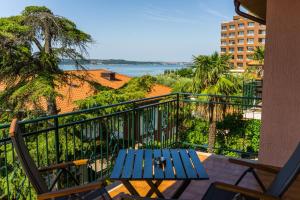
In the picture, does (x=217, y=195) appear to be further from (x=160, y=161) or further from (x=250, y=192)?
(x=160, y=161)

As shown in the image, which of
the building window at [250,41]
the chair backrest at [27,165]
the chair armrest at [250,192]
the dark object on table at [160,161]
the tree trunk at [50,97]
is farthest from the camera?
the building window at [250,41]

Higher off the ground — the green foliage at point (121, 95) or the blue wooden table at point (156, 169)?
the blue wooden table at point (156, 169)

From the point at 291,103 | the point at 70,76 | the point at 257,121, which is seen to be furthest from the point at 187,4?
the point at 291,103

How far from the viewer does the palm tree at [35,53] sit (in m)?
13.9

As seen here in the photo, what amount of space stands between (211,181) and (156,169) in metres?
1.54

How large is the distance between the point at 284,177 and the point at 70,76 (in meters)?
15.4

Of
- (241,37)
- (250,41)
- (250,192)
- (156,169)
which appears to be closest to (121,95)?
(156,169)

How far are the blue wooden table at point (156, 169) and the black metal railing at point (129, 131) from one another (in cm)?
70

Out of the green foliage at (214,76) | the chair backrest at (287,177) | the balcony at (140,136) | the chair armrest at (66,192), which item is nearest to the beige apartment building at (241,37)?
the green foliage at (214,76)

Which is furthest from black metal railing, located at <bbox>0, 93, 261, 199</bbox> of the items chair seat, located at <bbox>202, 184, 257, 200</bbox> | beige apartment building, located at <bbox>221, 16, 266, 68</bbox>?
beige apartment building, located at <bbox>221, 16, 266, 68</bbox>

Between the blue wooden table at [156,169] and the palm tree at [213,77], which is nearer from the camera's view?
the blue wooden table at [156,169]

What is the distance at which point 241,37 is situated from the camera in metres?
87.2

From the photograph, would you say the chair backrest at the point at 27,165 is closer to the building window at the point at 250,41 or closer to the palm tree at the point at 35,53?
the palm tree at the point at 35,53

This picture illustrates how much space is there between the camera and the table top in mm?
2348
